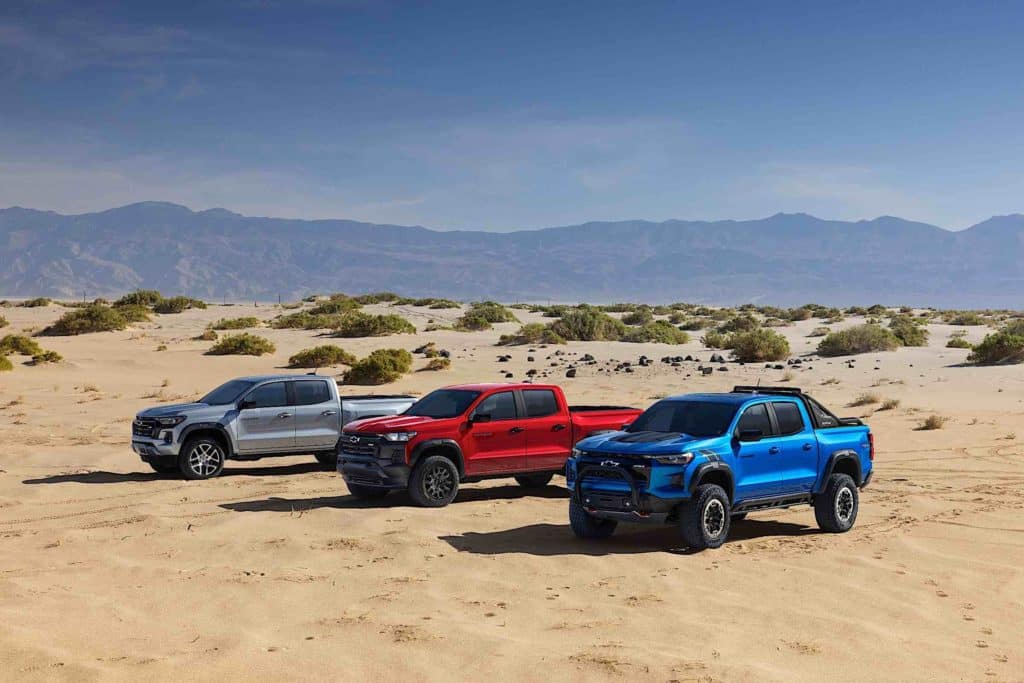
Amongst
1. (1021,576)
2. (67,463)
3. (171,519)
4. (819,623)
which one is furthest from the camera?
(67,463)

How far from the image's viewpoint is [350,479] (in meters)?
15.4

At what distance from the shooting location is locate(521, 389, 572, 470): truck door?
52.7 ft

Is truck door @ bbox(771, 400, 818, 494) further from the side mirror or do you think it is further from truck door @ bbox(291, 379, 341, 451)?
truck door @ bbox(291, 379, 341, 451)

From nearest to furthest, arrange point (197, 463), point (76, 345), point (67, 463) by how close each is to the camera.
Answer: point (197, 463) < point (67, 463) < point (76, 345)

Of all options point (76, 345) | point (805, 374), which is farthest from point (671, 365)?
point (76, 345)

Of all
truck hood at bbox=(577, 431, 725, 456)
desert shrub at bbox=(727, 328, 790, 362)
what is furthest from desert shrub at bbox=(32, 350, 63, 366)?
truck hood at bbox=(577, 431, 725, 456)

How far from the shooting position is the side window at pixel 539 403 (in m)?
16.2

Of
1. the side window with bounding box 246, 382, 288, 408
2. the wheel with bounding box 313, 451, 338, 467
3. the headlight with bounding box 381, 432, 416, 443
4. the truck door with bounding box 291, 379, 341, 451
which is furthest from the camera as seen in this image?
the wheel with bounding box 313, 451, 338, 467

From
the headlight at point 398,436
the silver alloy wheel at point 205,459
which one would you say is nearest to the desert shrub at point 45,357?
the silver alloy wheel at point 205,459

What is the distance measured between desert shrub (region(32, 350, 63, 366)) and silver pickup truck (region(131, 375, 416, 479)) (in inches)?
807

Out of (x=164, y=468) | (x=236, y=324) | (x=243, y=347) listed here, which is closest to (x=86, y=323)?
(x=236, y=324)

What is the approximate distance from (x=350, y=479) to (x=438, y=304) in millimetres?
49017

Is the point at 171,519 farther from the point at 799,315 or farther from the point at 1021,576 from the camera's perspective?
the point at 799,315

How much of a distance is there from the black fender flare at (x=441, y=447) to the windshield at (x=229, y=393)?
4804 millimetres
